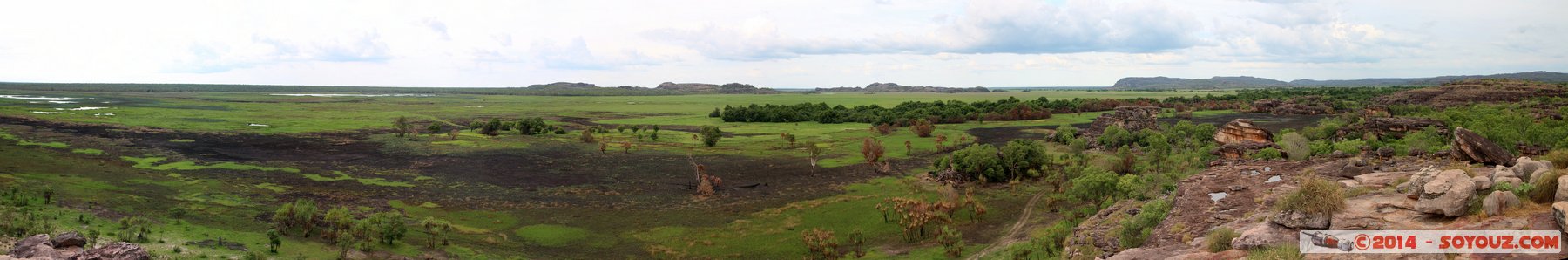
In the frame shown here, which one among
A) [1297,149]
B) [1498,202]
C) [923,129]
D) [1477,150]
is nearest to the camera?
[1498,202]

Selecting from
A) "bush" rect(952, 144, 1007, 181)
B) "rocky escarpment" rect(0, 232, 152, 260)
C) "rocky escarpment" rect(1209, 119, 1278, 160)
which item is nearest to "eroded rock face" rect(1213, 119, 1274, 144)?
"rocky escarpment" rect(1209, 119, 1278, 160)

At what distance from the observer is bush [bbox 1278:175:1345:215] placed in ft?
44.4

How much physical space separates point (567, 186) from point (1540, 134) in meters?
44.3

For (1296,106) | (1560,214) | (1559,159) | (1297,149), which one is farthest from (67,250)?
(1296,106)

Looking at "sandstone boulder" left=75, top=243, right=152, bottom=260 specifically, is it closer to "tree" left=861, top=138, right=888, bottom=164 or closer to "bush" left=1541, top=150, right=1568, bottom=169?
"bush" left=1541, top=150, right=1568, bottom=169

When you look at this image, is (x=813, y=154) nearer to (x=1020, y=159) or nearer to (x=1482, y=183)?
(x=1020, y=159)

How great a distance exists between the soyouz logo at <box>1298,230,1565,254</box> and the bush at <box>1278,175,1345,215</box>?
69 cm

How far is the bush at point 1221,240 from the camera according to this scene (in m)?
13.9

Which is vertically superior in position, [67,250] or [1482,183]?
[1482,183]

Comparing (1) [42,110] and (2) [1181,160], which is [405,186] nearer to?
(2) [1181,160]

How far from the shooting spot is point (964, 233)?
2909 cm

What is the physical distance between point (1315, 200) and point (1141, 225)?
4843 mm

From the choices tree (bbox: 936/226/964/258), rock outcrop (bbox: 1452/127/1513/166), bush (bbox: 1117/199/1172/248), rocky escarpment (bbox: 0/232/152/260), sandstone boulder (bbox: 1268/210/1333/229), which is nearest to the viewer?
sandstone boulder (bbox: 1268/210/1333/229)

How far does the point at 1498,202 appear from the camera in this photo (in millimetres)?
12062
